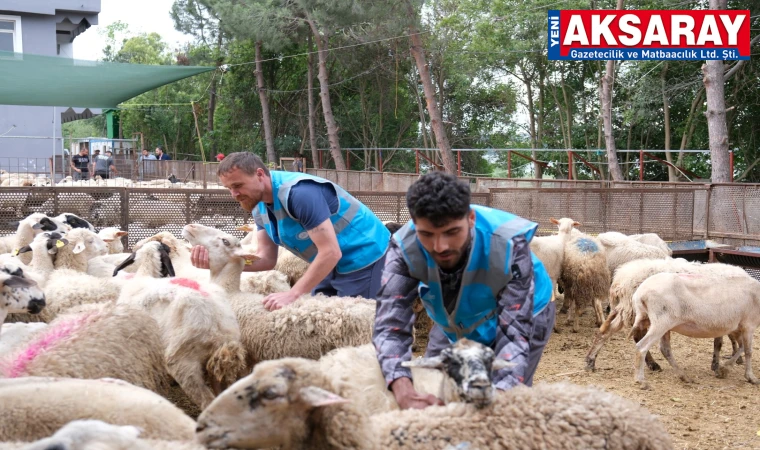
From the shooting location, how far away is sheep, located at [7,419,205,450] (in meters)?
2.12

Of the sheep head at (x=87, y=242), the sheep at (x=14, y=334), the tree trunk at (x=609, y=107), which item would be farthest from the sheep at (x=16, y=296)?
the tree trunk at (x=609, y=107)

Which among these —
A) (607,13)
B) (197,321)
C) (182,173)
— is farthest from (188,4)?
(197,321)

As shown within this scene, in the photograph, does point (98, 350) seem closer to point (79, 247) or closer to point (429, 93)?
point (79, 247)

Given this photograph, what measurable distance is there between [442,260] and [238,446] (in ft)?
3.21

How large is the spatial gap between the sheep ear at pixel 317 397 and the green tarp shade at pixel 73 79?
52.4 feet

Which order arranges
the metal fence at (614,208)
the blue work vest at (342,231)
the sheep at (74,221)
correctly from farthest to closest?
the metal fence at (614,208), the sheep at (74,221), the blue work vest at (342,231)

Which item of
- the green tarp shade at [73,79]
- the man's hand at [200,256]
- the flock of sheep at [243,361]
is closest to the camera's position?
the flock of sheep at [243,361]

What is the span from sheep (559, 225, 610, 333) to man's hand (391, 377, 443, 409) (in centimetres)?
637

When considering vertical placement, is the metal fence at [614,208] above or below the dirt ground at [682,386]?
above

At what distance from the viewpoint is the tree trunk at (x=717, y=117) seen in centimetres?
1420

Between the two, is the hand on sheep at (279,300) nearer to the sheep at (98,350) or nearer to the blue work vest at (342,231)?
the blue work vest at (342,231)

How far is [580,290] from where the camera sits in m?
8.84

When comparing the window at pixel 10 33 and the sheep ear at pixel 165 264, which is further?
the window at pixel 10 33

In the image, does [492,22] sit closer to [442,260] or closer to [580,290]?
[580,290]
